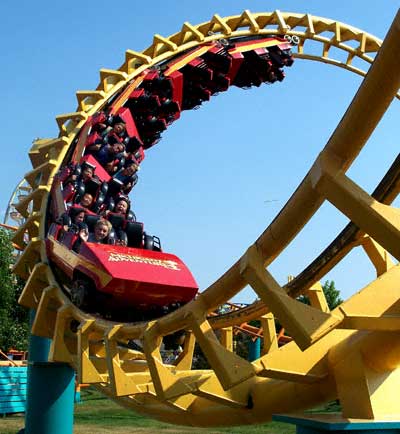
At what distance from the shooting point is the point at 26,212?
7.30 meters

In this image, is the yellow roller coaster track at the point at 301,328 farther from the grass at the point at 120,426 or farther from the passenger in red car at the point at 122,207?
the grass at the point at 120,426

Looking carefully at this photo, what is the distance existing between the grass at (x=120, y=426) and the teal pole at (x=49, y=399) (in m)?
2.14

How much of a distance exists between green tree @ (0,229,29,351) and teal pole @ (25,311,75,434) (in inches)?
461

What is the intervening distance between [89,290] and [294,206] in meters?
3.12

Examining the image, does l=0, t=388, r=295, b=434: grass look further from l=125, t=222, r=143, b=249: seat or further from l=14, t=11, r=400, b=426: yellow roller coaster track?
l=125, t=222, r=143, b=249: seat

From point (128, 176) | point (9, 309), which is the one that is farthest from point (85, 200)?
point (9, 309)

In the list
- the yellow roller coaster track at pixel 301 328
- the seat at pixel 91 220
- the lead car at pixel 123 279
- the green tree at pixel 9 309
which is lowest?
the yellow roller coaster track at pixel 301 328

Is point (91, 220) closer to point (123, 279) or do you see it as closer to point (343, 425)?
point (123, 279)

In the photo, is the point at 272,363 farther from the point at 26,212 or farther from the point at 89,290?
the point at 26,212

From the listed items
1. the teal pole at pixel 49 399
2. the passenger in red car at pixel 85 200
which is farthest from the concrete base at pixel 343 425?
the passenger in red car at pixel 85 200

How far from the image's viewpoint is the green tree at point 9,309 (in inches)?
712

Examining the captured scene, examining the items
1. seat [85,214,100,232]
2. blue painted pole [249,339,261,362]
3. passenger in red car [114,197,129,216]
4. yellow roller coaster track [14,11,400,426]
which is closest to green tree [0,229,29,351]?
blue painted pole [249,339,261,362]

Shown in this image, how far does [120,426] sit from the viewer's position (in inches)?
368

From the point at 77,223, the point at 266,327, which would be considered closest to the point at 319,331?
the point at 266,327
